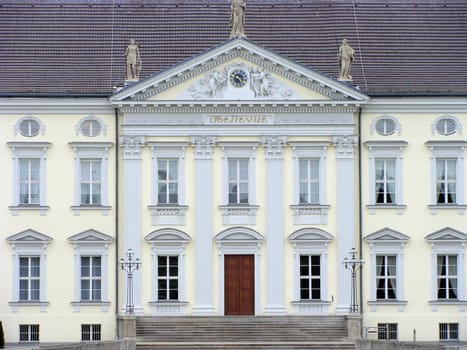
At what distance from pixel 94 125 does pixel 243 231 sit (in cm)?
825

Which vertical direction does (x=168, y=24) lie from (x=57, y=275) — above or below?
above

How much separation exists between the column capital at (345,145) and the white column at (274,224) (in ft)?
7.83

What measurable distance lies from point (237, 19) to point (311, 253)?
1099 cm

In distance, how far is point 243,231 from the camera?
216ft

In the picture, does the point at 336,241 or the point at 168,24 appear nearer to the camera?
the point at 336,241

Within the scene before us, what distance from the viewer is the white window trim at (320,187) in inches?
2601

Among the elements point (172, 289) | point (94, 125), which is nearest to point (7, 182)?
point (94, 125)

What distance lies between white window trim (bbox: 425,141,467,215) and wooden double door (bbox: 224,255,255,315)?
8.68m

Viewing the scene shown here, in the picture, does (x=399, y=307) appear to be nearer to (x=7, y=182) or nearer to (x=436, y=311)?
(x=436, y=311)

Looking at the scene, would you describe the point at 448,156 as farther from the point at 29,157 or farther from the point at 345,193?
the point at 29,157

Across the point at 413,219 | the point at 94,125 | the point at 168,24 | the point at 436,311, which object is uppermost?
the point at 168,24

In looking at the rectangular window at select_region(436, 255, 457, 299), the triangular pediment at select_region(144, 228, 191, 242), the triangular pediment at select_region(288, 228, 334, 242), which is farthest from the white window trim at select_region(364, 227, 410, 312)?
the triangular pediment at select_region(144, 228, 191, 242)

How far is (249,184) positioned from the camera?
2608 inches

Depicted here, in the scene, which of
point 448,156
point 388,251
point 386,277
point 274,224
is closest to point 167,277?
point 274,224
